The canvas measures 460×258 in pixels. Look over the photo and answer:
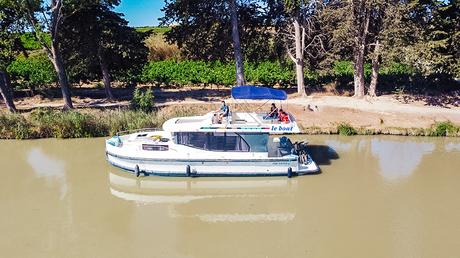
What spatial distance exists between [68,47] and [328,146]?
17101 millimetres

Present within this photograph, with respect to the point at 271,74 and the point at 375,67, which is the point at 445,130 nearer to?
the point at 375,67

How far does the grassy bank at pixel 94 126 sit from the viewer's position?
2148cm

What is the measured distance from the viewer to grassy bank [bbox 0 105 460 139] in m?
21.5

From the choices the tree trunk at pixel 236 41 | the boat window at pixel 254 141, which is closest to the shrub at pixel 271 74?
the tree trunk at pixel 236 41

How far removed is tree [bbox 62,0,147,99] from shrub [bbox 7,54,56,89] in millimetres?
4087

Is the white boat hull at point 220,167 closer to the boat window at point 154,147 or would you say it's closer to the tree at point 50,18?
the boat window at point 154,147

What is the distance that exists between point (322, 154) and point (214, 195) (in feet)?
20.6

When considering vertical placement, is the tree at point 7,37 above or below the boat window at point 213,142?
above

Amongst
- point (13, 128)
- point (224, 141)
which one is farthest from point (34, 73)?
point (224, 141)

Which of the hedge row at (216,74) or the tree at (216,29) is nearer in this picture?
the tree at (216,29)

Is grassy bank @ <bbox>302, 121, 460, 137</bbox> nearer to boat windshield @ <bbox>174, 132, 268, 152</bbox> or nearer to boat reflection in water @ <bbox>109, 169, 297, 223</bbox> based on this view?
boat windshield @ <bbox>174, 132, 268, 152</bbox>

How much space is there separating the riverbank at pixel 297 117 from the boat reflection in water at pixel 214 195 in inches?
222

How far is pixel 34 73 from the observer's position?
3144 cm

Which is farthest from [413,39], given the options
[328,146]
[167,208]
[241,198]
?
[167,208]
